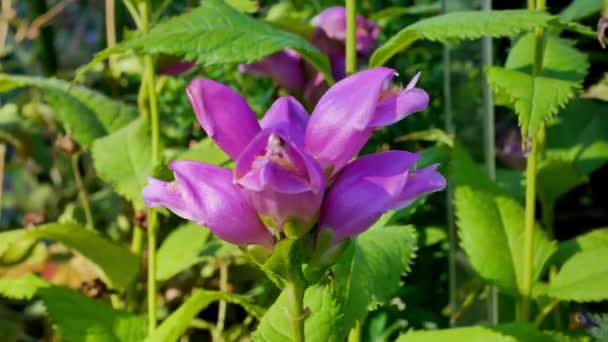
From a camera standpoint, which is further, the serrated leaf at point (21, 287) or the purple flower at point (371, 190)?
the serrated leaf at point (21, 287)

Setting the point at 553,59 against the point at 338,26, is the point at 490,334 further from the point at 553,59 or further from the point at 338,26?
the point at 338,26

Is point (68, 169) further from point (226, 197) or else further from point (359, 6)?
point (226, 197)

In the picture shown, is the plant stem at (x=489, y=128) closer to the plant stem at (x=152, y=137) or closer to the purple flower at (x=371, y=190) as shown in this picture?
the plant stem at (x=152, y=137)

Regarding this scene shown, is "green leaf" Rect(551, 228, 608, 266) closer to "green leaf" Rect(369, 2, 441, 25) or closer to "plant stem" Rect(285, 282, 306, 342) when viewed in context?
"green leaf" Rect(369, 2, 441, 25)

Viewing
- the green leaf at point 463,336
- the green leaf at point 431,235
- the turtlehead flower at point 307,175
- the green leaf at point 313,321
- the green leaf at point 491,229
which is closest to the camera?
the turtlehead flower at point 307,175

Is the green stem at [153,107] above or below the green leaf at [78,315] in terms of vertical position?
above

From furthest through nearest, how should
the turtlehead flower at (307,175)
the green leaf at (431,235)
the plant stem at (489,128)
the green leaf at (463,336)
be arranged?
the green leaf at (431,235) < the plant stem at (489,128) < the green leaf at (463,336) < the turtlehead flower at (307,175)

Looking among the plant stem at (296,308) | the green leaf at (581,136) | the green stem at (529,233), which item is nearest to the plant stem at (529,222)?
the green stem at (529,233)

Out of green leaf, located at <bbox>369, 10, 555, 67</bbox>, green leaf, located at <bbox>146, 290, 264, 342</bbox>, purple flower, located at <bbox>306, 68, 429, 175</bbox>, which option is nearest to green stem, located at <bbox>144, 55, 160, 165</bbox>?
green leaf, located at <bbox>146, 290, 264, 342</bbox>
